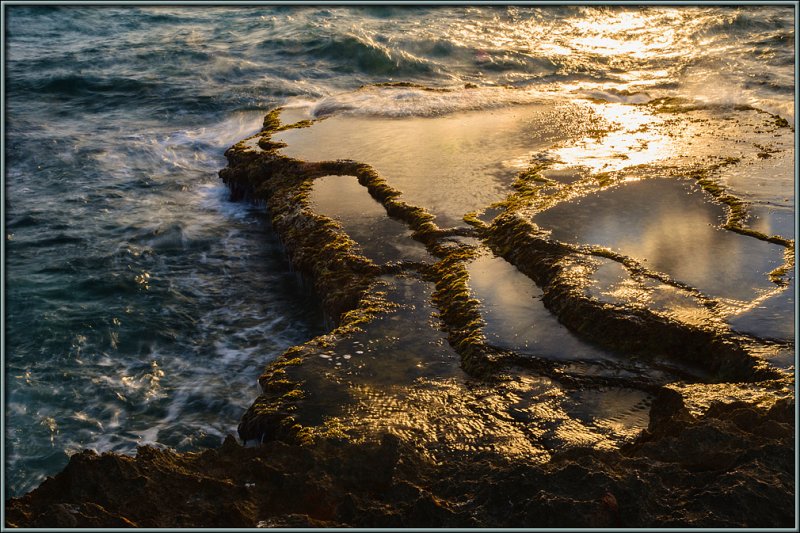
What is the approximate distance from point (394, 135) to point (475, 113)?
207cm

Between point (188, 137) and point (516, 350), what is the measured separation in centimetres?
1172

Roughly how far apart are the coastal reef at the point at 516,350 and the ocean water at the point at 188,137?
1305 mm

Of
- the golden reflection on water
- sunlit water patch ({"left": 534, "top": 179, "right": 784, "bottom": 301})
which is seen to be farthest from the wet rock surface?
the golden reflection on water

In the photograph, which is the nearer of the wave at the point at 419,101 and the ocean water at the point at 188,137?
the ocean water at the point at 188,137

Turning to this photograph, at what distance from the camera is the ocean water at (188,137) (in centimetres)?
822

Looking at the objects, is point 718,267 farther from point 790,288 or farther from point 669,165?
point 669,165

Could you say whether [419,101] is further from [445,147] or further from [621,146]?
[621,146]

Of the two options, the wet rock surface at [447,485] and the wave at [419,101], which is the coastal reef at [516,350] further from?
the wave at [419,101]

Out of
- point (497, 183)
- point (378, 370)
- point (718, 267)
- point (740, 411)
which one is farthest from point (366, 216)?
point (740, 411)

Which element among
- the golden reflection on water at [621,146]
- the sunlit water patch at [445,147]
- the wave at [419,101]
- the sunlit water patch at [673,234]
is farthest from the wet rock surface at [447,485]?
the wave at [419,101]

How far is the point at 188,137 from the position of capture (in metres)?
16.3

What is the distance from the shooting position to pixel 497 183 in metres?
10.5

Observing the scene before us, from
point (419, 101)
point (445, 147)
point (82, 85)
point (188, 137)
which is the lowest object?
point (188, 137)

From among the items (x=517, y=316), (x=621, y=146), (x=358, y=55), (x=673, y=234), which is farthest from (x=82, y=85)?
(x=673, y=234)
